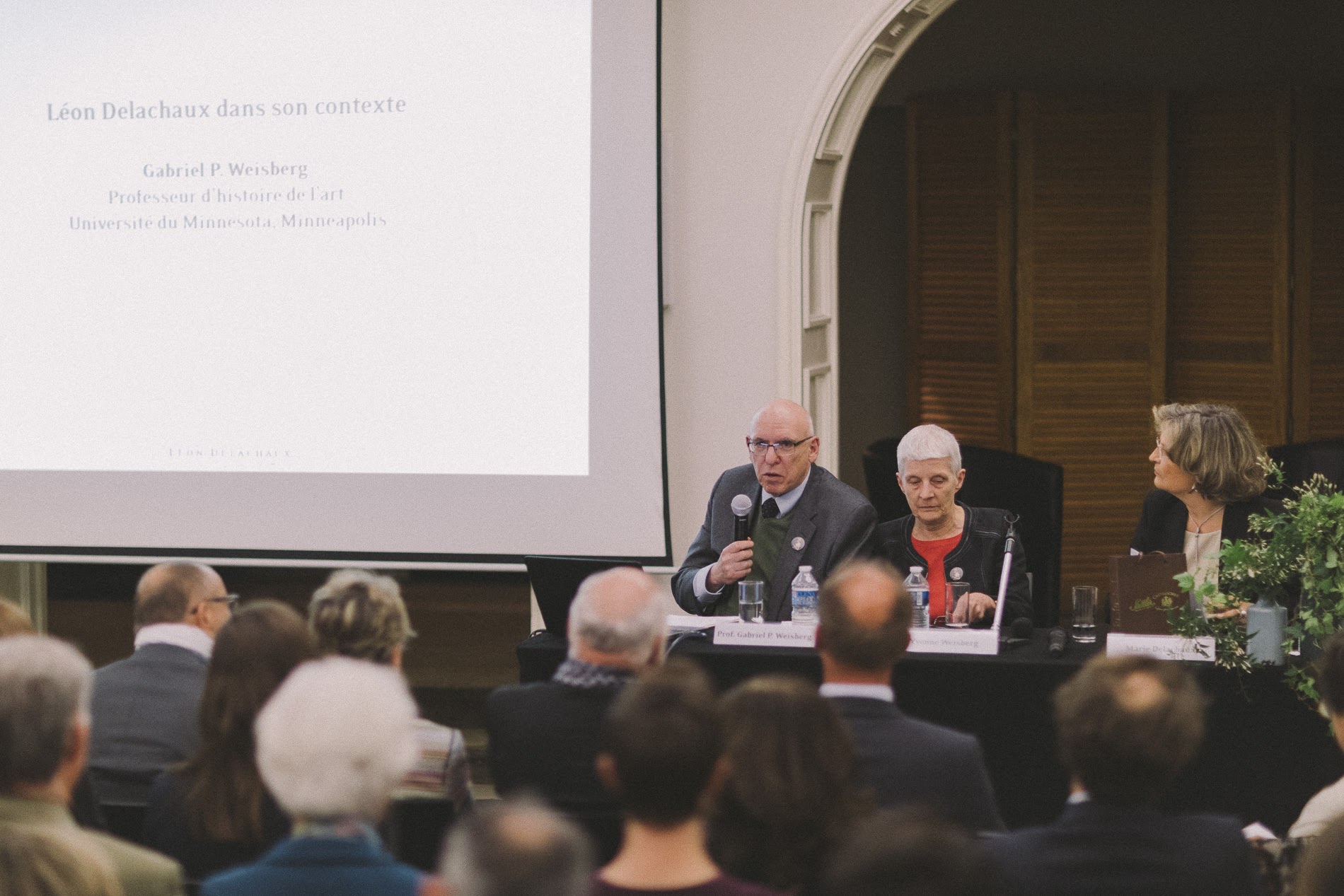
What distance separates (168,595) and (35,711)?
1155 mm

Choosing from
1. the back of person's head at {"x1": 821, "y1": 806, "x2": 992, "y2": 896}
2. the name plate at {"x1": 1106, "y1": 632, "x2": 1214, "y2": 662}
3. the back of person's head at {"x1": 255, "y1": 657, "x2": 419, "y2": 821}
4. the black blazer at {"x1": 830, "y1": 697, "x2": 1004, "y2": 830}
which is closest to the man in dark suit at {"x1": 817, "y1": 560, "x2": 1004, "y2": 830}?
the black blazer at {"x1": 830, "y1": 697, "x2": 1004, "y2": 830}

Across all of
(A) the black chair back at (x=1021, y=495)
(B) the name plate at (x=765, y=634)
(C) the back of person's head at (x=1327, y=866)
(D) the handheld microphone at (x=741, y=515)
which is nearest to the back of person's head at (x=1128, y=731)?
(C) the back of person's head at (x=1327, y=866)

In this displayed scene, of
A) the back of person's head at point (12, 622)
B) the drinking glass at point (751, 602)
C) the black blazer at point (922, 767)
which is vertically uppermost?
the back of person's head at point (12, 622)

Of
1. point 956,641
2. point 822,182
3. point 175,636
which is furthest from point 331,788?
point 822,182

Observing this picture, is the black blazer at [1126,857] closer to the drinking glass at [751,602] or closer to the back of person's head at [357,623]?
the back of person's head at [357,623]

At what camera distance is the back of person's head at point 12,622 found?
2.75 m

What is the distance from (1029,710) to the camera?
11.9 feet

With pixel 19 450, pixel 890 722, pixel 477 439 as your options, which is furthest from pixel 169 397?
pixel 890 722

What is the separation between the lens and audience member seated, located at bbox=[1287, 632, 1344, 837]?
242 cm

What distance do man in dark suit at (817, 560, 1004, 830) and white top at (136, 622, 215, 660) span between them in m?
1.34

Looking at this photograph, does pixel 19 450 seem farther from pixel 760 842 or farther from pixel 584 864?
pixel 584 864

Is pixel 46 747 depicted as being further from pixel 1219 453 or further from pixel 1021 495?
pixel 1021 495

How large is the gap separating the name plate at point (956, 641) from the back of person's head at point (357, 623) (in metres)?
1.38

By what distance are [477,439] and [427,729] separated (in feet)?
7.83
